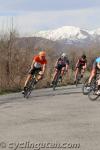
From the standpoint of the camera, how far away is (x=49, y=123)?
11648mm

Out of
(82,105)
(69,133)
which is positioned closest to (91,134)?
(69,133)

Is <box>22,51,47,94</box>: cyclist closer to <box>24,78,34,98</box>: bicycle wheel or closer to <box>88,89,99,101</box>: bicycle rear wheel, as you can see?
<box>24,78,34,98</box>: bicycle wheel

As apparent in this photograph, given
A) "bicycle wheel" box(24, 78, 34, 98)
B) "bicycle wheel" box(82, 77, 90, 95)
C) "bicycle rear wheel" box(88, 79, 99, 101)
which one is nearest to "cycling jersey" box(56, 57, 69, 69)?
"bicycle wheel" box(82, 77, 90, 95)

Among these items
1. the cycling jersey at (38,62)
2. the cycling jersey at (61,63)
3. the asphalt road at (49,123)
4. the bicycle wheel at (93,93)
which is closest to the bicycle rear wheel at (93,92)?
the bicycle wheel at (93,93)

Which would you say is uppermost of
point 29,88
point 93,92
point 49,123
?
point 49,123

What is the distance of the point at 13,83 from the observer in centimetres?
2338

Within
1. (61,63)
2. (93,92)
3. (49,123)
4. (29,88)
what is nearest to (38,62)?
(29,88)

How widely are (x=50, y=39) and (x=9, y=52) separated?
5.63 m

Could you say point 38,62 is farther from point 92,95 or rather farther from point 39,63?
point 92,95

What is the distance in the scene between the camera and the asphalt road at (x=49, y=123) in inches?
357

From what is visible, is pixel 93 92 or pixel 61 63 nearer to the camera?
pixel 93 92

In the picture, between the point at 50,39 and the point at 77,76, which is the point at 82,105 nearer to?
the point at 77,76

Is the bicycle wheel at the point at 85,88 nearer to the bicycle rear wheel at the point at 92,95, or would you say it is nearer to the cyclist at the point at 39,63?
the bicycle rear wheel at the point at 92,95

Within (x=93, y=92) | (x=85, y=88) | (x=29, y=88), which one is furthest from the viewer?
(x=85, y=88)
